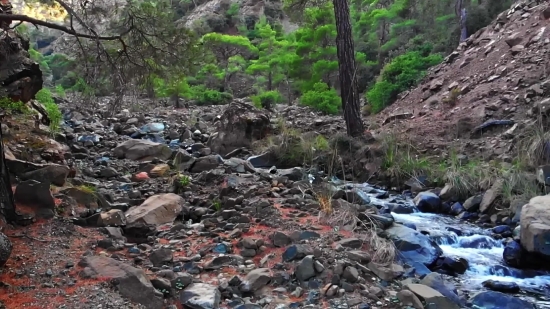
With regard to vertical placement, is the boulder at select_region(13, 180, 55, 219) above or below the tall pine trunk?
below

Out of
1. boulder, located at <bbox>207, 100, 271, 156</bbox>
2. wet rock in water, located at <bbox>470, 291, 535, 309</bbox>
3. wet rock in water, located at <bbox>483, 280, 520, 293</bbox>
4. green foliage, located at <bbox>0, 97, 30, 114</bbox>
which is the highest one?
green foliage, located at <bbox>0, 97, 30, 114</bbox>

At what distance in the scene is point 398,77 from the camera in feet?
54.3

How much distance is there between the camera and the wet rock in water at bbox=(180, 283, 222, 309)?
3.92 meters

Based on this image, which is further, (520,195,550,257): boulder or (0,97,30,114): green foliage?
(0,97,30,114): green foliage

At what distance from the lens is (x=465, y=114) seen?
1116cm

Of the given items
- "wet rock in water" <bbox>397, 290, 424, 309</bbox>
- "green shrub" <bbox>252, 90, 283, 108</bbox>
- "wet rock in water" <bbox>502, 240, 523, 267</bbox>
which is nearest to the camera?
"wet rock in water" <bbox>397, 290, 424, 309</bbox>

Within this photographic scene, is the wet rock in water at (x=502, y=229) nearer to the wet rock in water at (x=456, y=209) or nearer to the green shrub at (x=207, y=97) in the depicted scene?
the wet rock in water at (x=456, y=209)

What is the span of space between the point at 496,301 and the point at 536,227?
1.60 metres

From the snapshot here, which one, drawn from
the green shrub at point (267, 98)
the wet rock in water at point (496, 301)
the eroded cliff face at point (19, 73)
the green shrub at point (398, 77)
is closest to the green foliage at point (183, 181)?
the eroded cliff face at point (19, 73)

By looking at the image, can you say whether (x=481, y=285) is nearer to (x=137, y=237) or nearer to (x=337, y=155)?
(x=137, y=237)

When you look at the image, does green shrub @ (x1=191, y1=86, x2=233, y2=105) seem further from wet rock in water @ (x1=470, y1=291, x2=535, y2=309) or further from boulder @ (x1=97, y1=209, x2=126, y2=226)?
wet rock in water @ (x1=470, y1=291, x2=535, y2=309)

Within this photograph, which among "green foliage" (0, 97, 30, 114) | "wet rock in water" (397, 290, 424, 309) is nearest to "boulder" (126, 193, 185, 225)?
"green foliage" (0, 97, 30, 114)

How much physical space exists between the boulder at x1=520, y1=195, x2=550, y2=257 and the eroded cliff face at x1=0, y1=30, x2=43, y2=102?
773cm

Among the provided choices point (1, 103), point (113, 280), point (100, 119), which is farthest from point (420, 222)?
point (100, 119)
